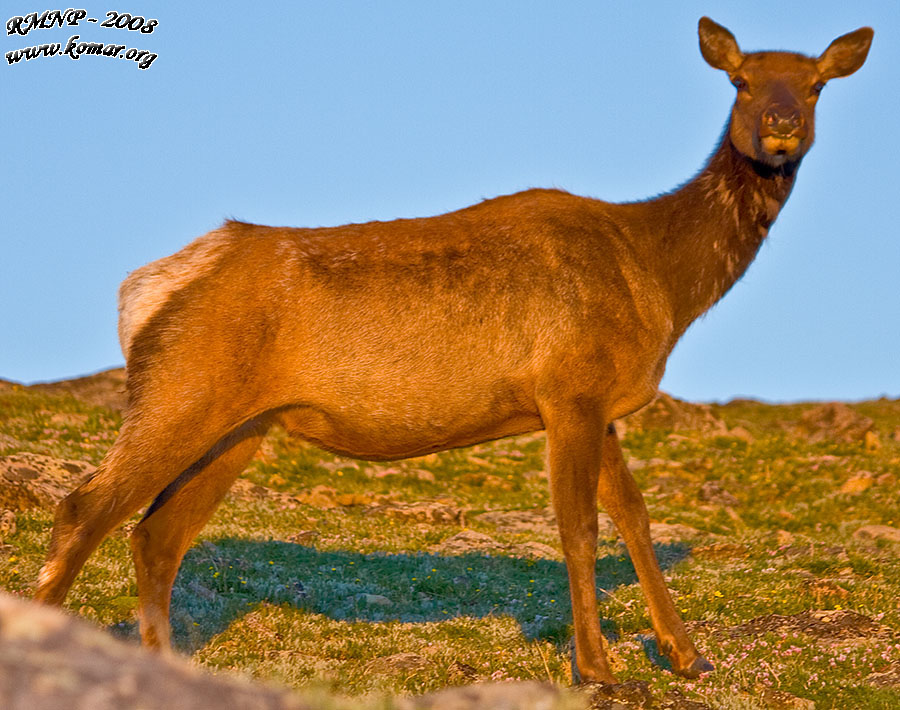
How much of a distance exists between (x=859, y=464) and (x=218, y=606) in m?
17.7

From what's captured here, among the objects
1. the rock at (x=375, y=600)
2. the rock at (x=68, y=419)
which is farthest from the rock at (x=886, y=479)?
the rock at (x=68, y=419)

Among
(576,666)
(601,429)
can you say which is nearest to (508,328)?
(601,429)

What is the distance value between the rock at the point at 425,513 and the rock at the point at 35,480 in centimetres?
508

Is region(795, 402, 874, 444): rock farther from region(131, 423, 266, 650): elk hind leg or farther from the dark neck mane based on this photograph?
region(131, 423, 266, 650): elk hind leg

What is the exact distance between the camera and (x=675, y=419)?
30.0 meters

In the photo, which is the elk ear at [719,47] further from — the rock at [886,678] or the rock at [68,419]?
the rock at [68,419]

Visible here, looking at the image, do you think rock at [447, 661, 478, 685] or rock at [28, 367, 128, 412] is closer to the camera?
rock at [447, 661, 478, 685]

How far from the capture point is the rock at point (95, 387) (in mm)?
27109

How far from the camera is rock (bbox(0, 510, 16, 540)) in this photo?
1298 centimetres

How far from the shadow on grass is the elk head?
195 inches

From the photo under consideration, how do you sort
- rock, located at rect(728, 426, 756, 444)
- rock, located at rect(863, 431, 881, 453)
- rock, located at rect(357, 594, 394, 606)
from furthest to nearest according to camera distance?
rock, located at rect(728, 426, 756, 444) < rock, located at rect(863, 431, 881, 453) < rock, located at rect(357, 594, 394, 606)

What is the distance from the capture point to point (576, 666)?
8805 millimetres

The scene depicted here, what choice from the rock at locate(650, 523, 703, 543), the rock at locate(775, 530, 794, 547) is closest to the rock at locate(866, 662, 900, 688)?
the rock at locate(775, 530, 794, 547)

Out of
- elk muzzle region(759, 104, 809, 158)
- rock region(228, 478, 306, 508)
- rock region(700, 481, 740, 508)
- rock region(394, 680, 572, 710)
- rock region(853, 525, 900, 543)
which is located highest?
elk muzzle region(759, 104, 809, 158)
